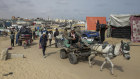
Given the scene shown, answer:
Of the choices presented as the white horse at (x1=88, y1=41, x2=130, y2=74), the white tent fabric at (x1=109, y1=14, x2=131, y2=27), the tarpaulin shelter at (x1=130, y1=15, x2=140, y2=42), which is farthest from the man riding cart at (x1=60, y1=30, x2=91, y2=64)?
the white tent fabric at (x1=109, y1=14, x2=131, y2=27)

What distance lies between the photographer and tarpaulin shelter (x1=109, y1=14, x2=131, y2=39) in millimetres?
15000

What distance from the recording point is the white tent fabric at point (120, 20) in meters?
14.9

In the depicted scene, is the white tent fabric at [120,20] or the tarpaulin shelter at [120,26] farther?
the tarpaulin shelter at [120,26]

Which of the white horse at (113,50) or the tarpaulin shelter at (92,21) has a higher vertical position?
the tarpaulin shelter at (92,21)

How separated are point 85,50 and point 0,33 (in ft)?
80.5

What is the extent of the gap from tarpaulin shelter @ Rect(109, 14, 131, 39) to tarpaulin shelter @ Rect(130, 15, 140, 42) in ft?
1.96

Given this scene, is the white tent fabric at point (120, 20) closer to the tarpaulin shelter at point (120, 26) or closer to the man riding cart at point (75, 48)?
the tarpaulin shelter at point (120, 26)

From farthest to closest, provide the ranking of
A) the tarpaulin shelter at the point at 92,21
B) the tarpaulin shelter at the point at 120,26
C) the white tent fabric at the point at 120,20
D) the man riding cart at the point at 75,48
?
the tarpaulin shelter at the point at 92,21, the tarpaulin shelter at the point at 120,26, the white tent fabric at the point at 120,20, the man riding cart at the point at 75,48

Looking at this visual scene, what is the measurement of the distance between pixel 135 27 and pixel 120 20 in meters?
2.06

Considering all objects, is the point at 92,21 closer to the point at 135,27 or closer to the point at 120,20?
the point at 120,20

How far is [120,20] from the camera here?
15.4 m

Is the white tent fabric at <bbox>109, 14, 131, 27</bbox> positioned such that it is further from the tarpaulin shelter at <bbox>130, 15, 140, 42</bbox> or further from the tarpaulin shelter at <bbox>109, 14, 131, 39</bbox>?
the tarpaulin shelter at <bbox>130, 15, 140, 42</bbox>

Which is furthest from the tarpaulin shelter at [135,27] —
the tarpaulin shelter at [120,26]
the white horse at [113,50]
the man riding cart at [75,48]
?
the white horse at [113,50]

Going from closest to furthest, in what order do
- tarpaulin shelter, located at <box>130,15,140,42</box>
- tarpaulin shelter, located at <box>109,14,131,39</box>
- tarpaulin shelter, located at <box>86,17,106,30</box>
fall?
tarpaulin shelter, located at <box>130,15,140,42</box>, tarpaulin shelter, located at <box>109,14,131,39</box>, tarpaulin shelter, located at <box>86,17,106,30</box>
